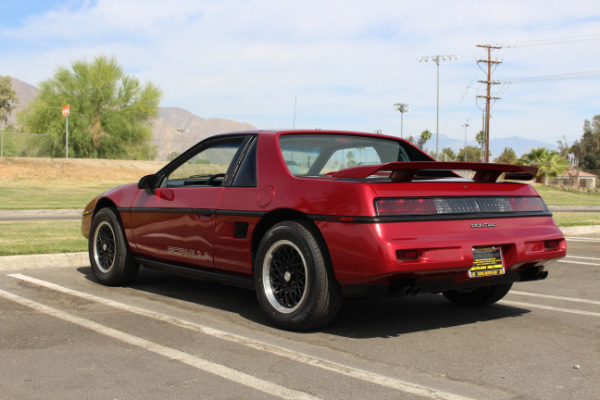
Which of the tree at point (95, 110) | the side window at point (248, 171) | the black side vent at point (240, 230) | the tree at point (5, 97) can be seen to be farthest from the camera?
the tree at point (5, 97)

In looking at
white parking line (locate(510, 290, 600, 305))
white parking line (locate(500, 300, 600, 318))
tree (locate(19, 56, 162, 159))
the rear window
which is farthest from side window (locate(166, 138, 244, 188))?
tree (locate(19, 56, 162, 159))

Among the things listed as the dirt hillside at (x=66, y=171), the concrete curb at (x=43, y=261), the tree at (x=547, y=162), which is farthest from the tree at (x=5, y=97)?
the concrete curb at (x=43, y=261)

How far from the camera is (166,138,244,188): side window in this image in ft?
18.8

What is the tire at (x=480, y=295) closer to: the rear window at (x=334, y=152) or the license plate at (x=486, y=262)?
the license plate at (x=486, y=262)

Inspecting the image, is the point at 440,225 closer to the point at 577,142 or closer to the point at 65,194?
the point at 65,194

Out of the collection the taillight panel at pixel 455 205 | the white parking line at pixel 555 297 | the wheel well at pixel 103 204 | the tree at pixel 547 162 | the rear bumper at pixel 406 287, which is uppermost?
the tree at pixel 547 162

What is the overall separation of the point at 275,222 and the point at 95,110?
47.7 metres

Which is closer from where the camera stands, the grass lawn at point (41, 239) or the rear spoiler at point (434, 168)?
the rear spoiler at point (434, 168)

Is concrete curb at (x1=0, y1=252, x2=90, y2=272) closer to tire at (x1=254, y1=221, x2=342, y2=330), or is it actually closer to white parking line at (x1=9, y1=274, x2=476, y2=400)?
white parking line at (x1=9, y1=274, x2=476, y2=400)

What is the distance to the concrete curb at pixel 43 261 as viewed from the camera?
764cm

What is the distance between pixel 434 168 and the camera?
445 cm

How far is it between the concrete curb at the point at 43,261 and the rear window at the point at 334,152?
4.12 meters

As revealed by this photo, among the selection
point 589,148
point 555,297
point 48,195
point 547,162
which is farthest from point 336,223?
point 589,148

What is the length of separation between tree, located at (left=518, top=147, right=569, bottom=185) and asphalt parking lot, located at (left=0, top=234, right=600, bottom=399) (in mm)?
55022
